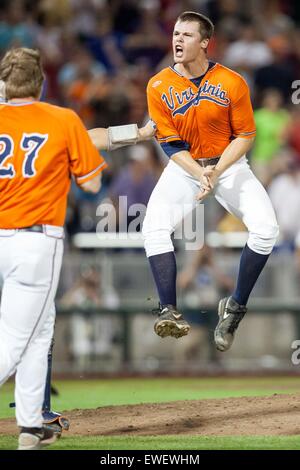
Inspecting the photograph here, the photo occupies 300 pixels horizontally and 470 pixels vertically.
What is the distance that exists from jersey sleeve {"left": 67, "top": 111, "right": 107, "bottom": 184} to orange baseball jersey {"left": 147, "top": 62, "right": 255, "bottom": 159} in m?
1.88

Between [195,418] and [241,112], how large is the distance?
94.3 inches

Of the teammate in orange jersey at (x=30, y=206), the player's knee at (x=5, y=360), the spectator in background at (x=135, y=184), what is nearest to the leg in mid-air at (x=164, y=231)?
the teammate in orange jersey at (x=30, y=206)

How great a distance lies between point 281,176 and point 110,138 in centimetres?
611

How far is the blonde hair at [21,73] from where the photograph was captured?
582 centimetres

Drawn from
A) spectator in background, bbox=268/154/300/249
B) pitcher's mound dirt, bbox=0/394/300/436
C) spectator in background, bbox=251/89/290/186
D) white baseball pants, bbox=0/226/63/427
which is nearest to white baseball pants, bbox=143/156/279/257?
pitcher's mound dirt, bbox=0/394/300/436

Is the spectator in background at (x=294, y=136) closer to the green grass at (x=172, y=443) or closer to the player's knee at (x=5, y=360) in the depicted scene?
the green grass at (x=172, y=443)

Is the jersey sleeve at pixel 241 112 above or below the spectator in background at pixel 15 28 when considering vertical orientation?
below

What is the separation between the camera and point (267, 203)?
7707mm

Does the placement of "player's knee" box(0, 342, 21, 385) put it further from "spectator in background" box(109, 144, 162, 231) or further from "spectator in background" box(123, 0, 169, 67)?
"spectator in background" box(123, 0, 169, 67)

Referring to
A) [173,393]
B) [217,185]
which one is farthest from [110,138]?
[173,393]

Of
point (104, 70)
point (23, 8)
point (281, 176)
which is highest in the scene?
point (23, 8)

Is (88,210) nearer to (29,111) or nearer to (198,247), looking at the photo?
(198,247)

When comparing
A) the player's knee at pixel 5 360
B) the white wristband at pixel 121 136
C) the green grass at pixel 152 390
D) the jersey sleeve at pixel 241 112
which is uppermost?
the jersey sleeve at pixel 241 112

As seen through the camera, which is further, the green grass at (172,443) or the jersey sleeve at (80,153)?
the green grass at (172,443)
